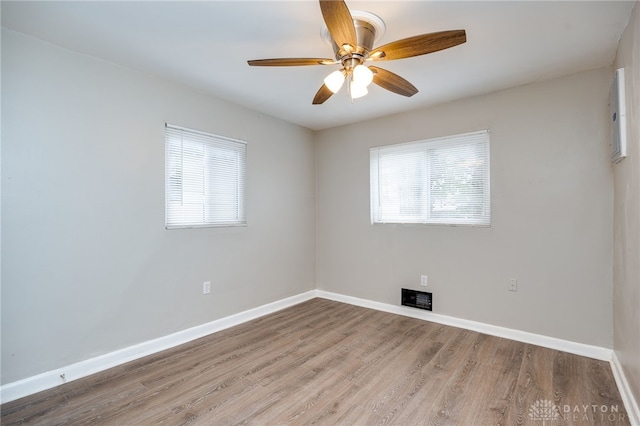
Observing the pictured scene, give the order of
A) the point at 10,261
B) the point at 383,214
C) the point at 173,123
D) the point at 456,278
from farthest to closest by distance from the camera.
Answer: the point at 383,214
the point at 456,278
the point at 173,123
the point at 10,261

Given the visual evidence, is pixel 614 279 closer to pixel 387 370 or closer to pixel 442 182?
pixel 442 182

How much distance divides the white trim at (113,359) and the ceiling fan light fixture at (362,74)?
2622 mm

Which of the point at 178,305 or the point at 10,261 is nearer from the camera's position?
the point at 10,261

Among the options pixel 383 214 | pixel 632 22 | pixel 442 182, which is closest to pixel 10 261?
pixel 383 214

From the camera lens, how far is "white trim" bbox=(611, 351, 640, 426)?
168cm

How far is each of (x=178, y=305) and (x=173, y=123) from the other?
5.52 feet

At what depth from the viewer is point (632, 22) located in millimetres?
1750

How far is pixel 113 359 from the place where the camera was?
2359mm

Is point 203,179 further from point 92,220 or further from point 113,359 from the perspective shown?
point 113,359
